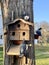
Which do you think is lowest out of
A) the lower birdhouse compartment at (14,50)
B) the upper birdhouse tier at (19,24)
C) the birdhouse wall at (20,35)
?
the lower birdhouse compartment at (14,50)

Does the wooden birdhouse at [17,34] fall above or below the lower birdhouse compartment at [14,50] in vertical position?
above

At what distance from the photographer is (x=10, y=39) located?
1950 millimetres

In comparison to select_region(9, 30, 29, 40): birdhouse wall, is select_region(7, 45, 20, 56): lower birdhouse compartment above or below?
below

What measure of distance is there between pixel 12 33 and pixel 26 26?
0.15 m

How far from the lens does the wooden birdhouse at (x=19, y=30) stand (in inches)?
75.4

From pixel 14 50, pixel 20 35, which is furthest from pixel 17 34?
pixel 14 50

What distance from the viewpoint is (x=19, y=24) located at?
1.96 meters

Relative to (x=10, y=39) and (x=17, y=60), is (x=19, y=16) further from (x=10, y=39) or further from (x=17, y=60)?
(x=17, y=60)

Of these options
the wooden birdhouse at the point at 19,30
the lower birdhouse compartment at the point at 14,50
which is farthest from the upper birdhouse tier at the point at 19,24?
the lower birdhouse compartment at the point at 14,50

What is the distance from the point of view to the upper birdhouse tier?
1.89 metres

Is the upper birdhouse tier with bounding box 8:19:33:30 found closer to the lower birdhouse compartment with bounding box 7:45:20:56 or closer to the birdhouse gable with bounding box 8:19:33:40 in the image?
the birdhouse gable with bounding box 8:19:33:40

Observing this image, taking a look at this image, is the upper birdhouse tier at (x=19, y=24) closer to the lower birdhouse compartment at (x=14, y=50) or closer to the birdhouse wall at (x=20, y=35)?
the birdhouse wall at (x=20, y=35)

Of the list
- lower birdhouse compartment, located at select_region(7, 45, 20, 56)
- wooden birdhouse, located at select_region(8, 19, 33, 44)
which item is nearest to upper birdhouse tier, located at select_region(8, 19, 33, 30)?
wooden birdhouse, located at select_region(8, 19, 33, 44)

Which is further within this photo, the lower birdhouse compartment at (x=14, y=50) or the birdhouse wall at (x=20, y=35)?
the birdhouse wall at (x=20, y=35)
